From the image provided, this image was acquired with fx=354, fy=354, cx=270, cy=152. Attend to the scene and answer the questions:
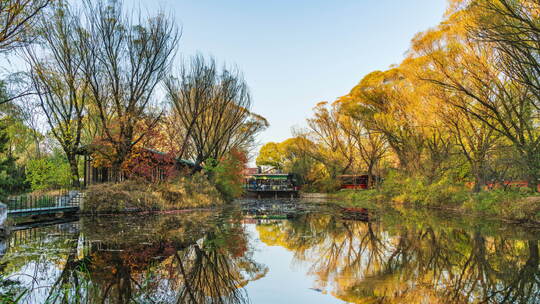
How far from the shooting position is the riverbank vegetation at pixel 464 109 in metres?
14.2

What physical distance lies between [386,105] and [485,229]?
750 inches

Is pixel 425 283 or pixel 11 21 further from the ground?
pixel 11 21

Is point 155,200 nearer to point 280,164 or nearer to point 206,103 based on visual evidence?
point 206,103

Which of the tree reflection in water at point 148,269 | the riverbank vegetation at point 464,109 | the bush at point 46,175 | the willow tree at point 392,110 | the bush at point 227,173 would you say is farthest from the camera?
the bush at point 227,173

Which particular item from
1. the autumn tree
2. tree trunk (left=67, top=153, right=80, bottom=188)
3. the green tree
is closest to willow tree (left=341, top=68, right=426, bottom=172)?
tree trunk (left=67, top=153, right=80, bottom=188)

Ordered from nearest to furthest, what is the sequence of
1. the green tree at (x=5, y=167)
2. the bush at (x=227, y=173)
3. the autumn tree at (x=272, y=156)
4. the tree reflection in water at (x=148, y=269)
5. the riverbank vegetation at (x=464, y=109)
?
the tree reflection in water at (x=148, y=269)
the riverbank vegetation at (x=464, y=109)
the green tree at (x=5, y=167)
the bush at (x=227, y=173)
the autumn tree at (x=272, y=156)

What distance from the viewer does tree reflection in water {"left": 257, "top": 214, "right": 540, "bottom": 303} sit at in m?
5.64

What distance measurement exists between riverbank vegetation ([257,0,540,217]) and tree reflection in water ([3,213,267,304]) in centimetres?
1037

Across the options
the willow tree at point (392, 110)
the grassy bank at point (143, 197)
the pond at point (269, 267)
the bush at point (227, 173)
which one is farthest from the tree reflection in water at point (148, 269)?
the willow tree at point (392, 110)

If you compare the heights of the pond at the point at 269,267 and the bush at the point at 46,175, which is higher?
the bush at the point at 46,175

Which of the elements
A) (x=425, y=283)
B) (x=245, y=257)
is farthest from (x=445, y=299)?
(x=245, y=257)

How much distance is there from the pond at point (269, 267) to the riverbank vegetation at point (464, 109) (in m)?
6.89

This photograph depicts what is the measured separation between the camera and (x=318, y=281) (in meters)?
6.67

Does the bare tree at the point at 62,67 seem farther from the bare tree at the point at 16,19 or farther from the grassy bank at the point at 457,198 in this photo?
the grassy bank at the point at 457,198
